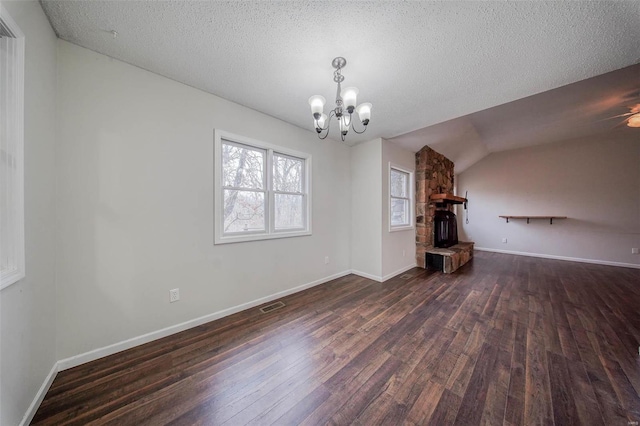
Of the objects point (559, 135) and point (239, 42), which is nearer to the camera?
point (239, 42)

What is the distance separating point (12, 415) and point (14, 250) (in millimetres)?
844

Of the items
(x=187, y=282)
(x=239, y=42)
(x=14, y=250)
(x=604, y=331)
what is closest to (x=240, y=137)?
(x=239, y=42)

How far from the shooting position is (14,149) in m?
1.16

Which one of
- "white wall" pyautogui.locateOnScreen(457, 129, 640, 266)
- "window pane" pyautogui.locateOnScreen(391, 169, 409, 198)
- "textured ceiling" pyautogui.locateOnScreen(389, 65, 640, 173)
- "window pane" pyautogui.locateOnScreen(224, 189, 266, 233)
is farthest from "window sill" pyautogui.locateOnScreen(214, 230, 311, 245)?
"white wall" pyautogui.locateOnScreen(457, 129, 640, 266)

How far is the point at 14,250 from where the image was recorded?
3.79 ft

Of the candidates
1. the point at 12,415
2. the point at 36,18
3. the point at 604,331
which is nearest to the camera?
the point at 12,415

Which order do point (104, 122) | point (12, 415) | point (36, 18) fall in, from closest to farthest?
point (12, 415) < point (36, 18) < point (104, 122)

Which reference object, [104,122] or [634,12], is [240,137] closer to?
[104,122]

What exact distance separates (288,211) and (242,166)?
36.0 inches

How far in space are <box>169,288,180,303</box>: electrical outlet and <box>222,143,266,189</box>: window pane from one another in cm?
122

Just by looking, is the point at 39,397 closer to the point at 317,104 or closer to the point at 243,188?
the point at 243,188

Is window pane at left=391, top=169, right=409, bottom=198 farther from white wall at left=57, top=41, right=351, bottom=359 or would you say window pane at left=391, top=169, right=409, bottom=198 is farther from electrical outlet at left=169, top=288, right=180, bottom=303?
electrical outlet at left=169, top=288, right=180, bottom=303

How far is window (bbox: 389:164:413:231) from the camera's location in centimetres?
419

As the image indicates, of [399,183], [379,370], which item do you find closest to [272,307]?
[379,370]
